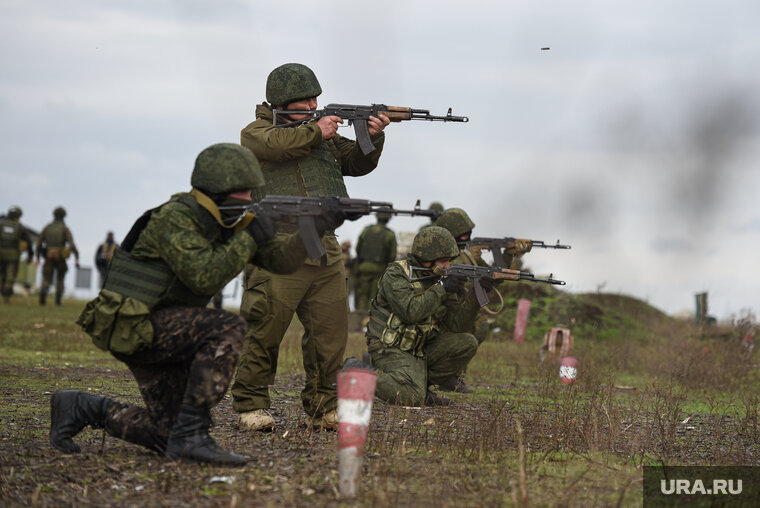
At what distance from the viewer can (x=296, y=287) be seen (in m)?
6.38

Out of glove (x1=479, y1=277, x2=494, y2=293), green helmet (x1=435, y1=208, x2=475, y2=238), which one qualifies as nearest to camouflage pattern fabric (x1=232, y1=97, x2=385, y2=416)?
glove (x1=479, y1=277, x2=494, y2=293)

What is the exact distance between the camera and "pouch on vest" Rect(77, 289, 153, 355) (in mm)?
4930

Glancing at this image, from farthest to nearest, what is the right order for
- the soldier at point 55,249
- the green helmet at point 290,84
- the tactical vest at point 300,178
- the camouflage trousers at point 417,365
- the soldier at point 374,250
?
the soldier at point 55,249, the soldier at point 374,250, the camouflage trousers at point 417,365, the green helmet at point 290,84, the tactical vest at point 300,178

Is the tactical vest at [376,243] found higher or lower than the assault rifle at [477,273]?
higher

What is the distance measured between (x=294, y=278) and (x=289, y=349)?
760 centimetres

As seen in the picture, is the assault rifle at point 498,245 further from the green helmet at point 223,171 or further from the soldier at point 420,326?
the green helmet at point 223,171

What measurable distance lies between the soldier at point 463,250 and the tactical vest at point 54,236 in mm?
16862

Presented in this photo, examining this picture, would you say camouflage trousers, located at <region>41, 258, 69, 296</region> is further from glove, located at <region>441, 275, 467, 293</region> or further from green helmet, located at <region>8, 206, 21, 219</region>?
glove, located at <region>441, 275, 467, 293</region>

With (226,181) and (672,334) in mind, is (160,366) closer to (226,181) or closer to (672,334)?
(226,181)

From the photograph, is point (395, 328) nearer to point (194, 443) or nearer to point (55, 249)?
point (194, 443)

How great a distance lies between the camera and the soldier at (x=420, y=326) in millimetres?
8070

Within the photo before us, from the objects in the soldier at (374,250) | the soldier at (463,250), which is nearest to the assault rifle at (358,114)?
the soldier at (463,250)

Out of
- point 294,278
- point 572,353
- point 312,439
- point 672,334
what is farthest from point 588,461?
point 672,334

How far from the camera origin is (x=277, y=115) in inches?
268
